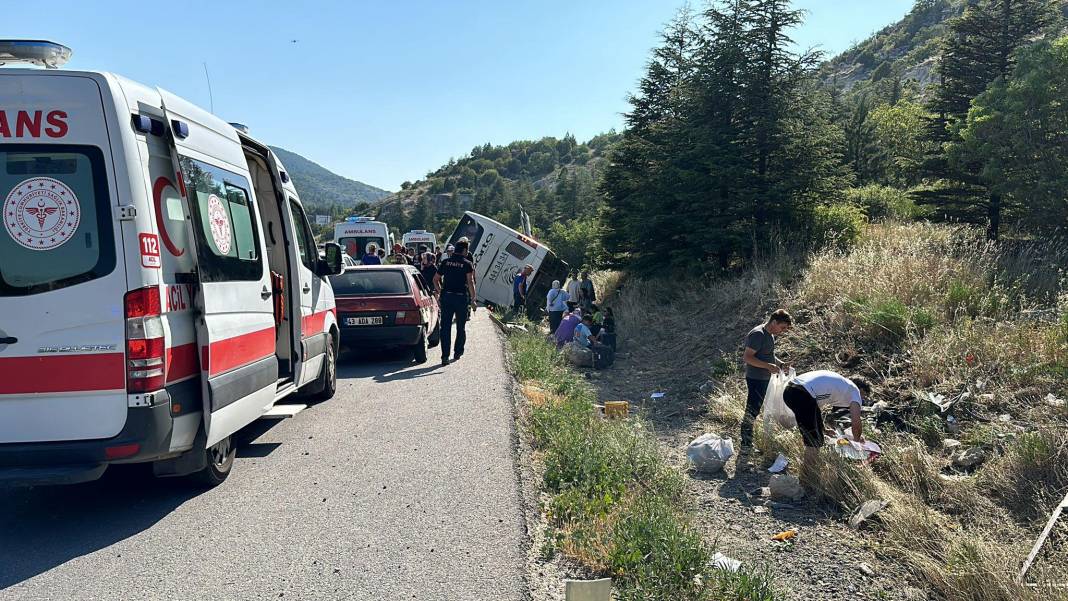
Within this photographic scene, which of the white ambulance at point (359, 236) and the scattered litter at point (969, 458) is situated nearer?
the scattered litter at point (969, 458)

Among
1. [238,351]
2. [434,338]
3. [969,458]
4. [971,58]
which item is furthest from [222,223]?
[971,58]

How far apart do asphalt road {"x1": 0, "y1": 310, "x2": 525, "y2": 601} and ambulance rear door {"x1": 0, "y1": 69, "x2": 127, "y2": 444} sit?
76 centimetres

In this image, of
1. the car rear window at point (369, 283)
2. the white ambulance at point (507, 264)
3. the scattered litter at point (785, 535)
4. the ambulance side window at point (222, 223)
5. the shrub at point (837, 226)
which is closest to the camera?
the ambulance side window at point (222, 223)

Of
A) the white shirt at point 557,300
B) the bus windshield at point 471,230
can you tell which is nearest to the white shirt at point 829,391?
the white shirt at point 557,300

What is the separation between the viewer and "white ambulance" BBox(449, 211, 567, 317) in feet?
73.0

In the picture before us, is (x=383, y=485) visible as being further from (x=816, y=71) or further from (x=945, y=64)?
(x=945, y=64)

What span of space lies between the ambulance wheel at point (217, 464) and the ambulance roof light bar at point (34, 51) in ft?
8.96

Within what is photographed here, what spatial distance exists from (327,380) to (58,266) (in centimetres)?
422

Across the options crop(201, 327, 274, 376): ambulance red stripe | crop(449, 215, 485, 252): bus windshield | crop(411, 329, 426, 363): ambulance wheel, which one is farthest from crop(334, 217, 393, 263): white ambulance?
crop(201, 327, 274, 376): ambulance red stripe

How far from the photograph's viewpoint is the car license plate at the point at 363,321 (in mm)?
10441

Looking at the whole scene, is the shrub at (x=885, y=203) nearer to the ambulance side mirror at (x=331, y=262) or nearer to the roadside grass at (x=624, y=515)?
the roadside grass at (x=624, y=515)

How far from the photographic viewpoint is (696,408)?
981 centimetres

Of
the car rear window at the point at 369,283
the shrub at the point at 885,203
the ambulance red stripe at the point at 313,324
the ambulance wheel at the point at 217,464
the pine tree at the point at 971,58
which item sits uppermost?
the pine tree at the point at 971,58

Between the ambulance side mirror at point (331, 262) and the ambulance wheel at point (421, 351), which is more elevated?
the ambulance side mirror at point (331, 262)
